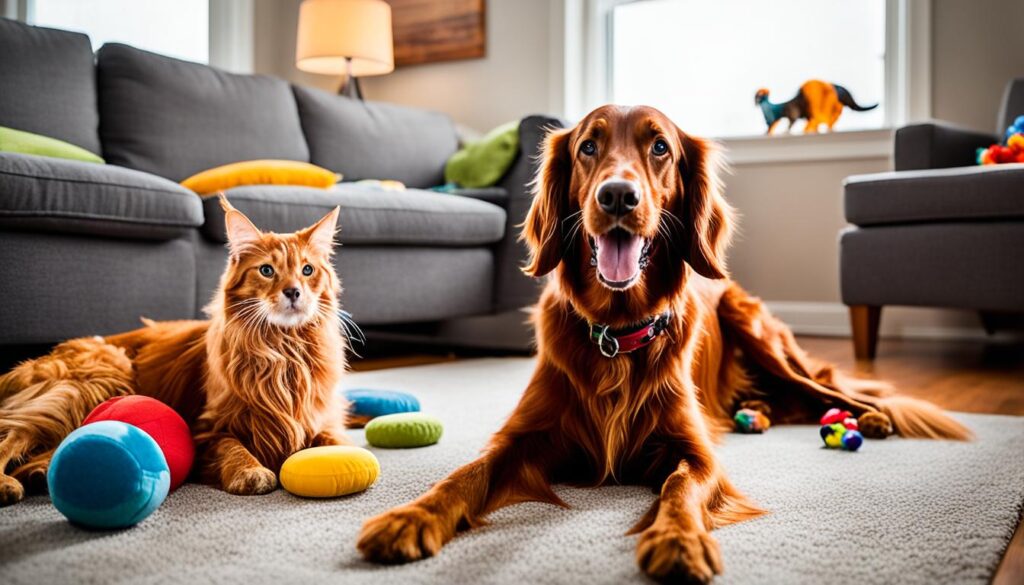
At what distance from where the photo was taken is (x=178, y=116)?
10.6 feet

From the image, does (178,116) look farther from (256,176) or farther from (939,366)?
(939,366)

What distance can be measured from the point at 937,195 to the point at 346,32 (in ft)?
10.2

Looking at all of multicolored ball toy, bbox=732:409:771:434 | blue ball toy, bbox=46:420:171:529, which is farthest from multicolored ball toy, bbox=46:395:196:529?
multicolored ball toy, bbox=732:409:771:434

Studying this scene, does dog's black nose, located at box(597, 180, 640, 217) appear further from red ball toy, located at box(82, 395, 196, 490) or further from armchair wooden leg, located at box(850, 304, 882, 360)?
armchair wooden leg, located at box(850, 304, 882, 360)

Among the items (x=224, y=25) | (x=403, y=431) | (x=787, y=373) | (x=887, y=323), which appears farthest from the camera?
(x=224, y=25)

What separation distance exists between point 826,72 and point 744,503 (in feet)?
12.2

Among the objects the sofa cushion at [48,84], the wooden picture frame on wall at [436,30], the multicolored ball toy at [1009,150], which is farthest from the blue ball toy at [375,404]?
the wooden picture frame on wall at [436,30]

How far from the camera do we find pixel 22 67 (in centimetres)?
281

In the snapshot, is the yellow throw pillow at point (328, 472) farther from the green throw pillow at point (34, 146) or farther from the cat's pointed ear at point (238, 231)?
the green throw pillow at point (34, 146)

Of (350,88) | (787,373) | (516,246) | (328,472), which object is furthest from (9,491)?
(350,88)

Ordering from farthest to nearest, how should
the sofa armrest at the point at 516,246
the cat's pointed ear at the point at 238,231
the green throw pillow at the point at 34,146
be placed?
1. the sofa armrest at the point at 516,246
2. the green throw pillow at the point at 34,146
3. the cat's pointed ear at the point at 238,231

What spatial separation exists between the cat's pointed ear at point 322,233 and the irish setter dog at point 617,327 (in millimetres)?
396

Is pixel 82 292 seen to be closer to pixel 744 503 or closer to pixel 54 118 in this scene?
pixel 54 118

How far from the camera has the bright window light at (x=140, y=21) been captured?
5109 millimetres
